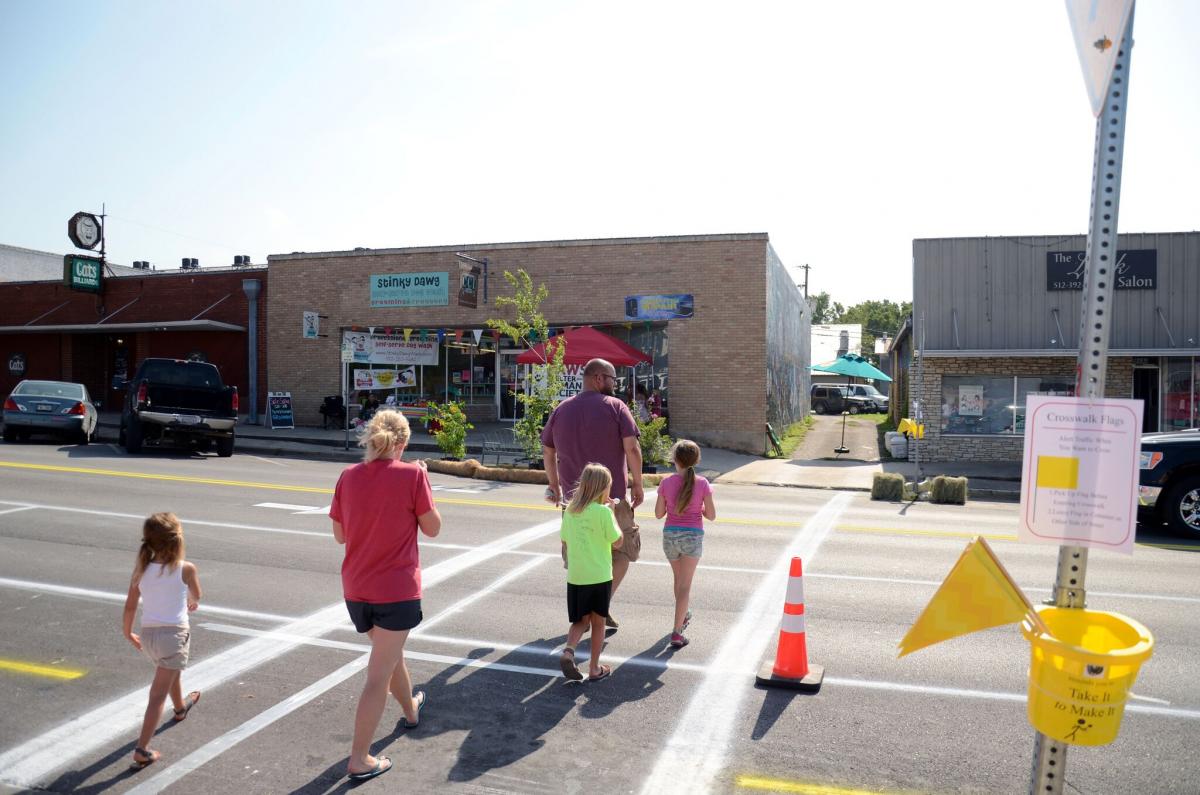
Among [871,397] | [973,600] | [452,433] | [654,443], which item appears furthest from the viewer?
[871,397]

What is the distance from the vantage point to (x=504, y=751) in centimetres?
442

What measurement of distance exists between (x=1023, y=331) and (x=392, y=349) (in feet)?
57.1

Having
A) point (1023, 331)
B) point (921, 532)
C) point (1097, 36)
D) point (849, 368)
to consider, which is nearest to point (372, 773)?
point (1097, 36)

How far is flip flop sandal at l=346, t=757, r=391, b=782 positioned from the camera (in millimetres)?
4051

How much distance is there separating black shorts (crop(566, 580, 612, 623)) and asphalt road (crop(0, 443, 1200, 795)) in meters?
0.47

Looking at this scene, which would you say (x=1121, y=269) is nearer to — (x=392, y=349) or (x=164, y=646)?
(x=392, y=349)

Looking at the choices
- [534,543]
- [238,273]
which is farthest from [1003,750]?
[238,273]

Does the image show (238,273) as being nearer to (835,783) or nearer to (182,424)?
(182,424)

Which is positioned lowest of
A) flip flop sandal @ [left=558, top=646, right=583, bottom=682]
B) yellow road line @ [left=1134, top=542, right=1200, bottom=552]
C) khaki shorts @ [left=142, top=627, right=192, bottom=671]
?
yellow road line @ [left=1134, top=542, right=1200, bottom=552]

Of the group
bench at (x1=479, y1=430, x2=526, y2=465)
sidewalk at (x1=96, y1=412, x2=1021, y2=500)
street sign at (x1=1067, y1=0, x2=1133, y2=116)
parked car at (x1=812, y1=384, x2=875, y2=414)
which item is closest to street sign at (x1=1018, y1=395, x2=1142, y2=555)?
street sign at (x1=1067, y1=0, x2=1133, y2=116)

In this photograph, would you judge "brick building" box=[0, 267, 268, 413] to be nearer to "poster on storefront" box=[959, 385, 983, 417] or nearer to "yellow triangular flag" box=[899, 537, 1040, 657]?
"poster on storefront" box=[959, 385, 983, 417]

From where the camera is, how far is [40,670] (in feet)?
17.9

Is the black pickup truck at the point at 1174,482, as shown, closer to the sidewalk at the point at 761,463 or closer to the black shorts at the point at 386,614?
the sidewalk at the point at 761,463

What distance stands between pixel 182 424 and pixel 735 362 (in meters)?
12.9
